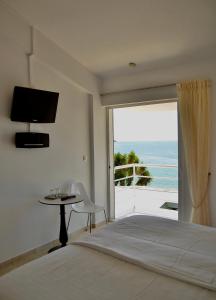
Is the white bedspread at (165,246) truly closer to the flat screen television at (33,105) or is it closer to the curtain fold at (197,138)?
the curtain fold at (197,138)

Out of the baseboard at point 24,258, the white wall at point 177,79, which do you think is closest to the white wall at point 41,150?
the baseboard at point 24,258

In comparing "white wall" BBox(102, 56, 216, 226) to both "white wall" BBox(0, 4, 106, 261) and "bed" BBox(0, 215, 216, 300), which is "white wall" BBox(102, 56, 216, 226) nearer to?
"white wall" BBox(0, 4, 106, 261)

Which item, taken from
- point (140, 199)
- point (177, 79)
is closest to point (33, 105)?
point (177, 79)

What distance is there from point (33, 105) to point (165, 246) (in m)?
2.06

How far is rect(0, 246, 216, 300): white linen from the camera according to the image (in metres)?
1.20

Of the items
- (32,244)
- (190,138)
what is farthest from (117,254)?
(190,138)

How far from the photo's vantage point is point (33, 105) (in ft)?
9.47

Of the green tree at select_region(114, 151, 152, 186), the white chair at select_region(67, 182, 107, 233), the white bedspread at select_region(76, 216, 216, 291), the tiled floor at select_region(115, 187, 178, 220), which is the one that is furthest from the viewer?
the green tree at select_region(114, 151, 152, 186)

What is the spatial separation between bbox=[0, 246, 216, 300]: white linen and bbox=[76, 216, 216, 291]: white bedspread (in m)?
0.06

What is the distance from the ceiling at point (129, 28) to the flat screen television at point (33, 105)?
756mm

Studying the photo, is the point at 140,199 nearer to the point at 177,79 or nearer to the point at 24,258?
the point at 177,79

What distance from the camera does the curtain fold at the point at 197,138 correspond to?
10.3 ft

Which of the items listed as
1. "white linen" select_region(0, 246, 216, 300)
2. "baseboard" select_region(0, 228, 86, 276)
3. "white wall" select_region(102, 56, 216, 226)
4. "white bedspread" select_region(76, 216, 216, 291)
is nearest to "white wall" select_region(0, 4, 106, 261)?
"baseboard" select_region(0, 228, 86, 276)

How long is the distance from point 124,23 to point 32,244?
108 inches
